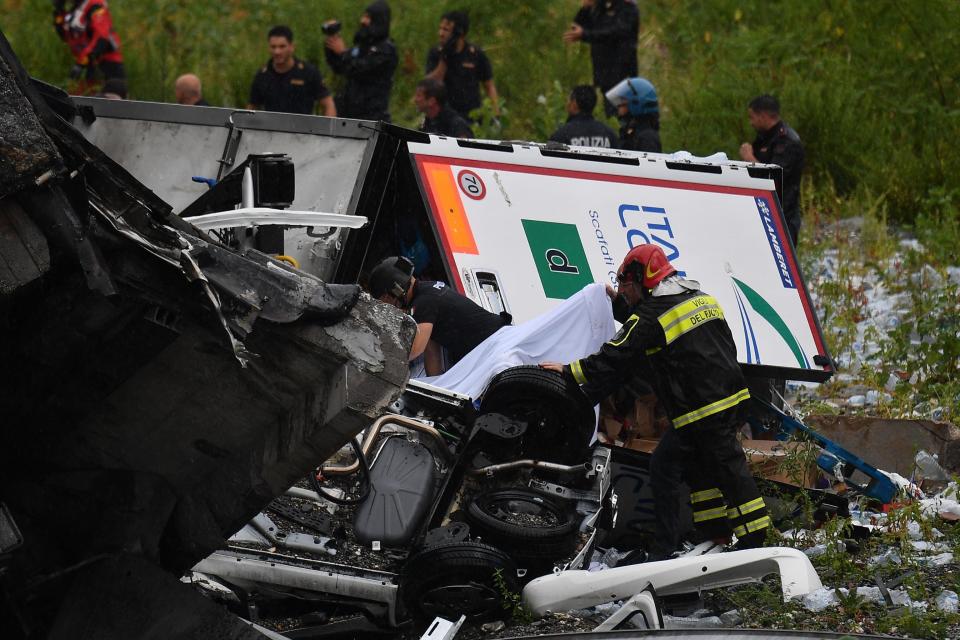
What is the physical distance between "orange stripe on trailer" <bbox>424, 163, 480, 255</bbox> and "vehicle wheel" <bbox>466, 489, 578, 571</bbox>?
86.8 inches

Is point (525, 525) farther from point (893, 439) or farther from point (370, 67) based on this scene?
point (370, 67)

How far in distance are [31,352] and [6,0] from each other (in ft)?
45.6

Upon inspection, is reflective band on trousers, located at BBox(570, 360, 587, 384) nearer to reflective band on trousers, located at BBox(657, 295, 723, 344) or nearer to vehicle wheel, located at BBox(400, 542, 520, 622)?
reflective band on trousers, located at BBox(657, 295, 723, 344)

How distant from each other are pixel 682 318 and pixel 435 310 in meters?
1.47

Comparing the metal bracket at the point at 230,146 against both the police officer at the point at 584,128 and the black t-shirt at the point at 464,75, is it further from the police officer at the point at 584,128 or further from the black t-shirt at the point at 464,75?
the black t-shirt at the point at 464,75

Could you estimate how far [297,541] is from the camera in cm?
547

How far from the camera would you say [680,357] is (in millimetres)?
6172

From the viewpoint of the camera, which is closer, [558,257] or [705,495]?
[705,495]

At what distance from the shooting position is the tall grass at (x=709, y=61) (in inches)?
495

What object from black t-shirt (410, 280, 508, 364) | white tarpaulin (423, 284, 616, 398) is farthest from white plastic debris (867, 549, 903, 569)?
black t-shirt (410, 280, 508, 364)

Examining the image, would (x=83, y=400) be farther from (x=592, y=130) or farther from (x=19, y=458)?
(x=592, y=130)

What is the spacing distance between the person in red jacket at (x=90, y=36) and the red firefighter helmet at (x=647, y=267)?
7788mm

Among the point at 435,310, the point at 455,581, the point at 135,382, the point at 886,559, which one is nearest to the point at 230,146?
the point at 435,310

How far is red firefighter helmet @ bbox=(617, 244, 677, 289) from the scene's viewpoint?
20.6 feet
